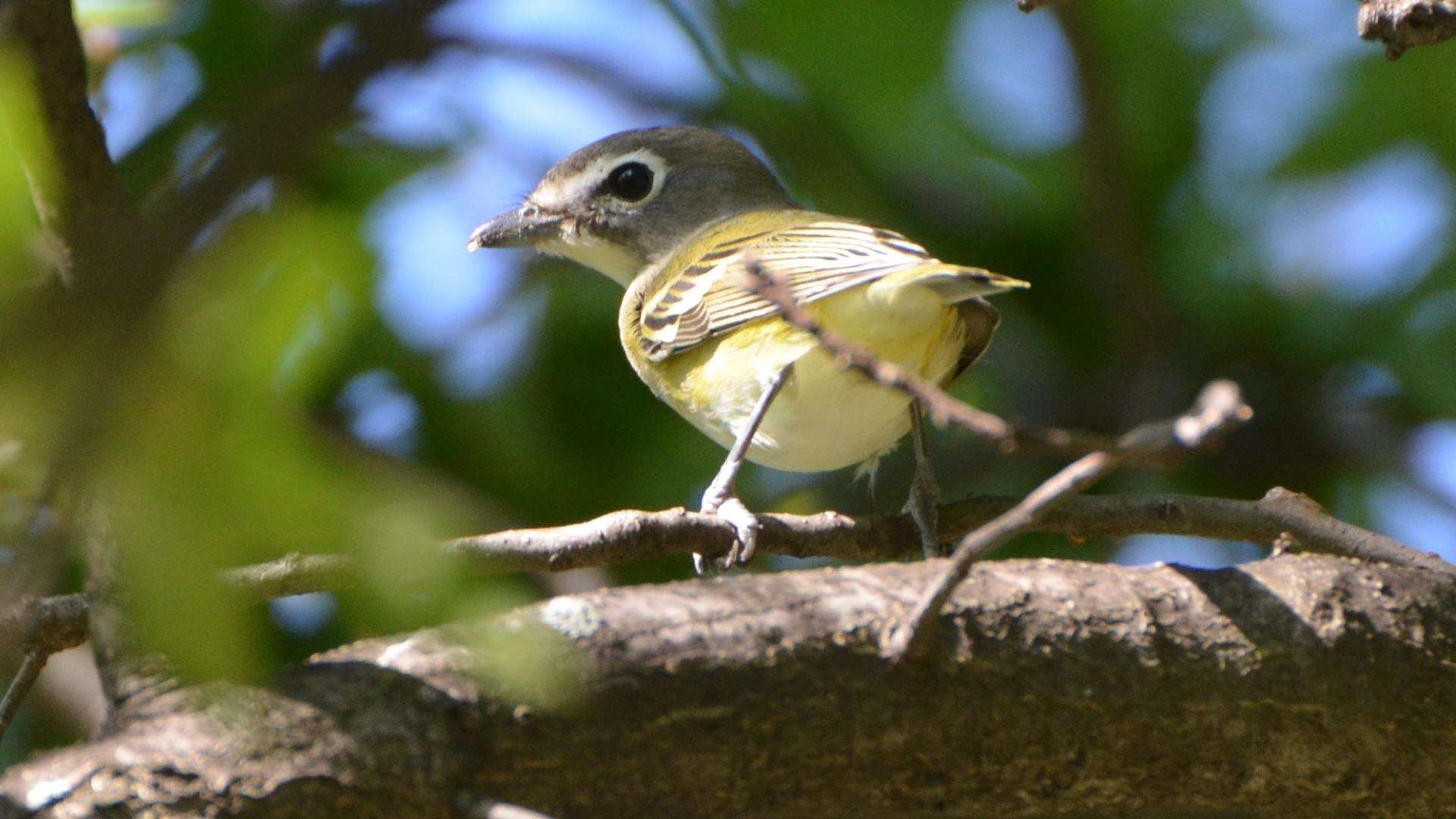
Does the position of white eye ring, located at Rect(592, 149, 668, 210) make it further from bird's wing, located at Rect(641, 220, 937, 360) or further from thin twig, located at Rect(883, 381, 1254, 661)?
thin twig, located at Rect(883, 381, 1254, 661)

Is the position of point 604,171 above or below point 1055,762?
above

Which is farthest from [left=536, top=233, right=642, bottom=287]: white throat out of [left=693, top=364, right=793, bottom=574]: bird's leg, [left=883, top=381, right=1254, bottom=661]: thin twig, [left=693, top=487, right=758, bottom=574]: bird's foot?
[left=883, top=381, right=1254, bottom=661]: thin twig

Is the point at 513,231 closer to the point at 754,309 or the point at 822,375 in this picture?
the point at 754,309

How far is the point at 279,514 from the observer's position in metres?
1.06

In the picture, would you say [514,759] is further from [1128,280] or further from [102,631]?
[1128,280]

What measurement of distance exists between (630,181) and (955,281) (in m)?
2.48

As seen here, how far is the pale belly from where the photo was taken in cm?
394

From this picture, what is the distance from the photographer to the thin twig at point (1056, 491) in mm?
1679

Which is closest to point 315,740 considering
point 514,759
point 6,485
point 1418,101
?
point 514,759

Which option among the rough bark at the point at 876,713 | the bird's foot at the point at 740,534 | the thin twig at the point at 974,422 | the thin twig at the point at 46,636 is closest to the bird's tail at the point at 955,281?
the bird's foot at the point at 740,534

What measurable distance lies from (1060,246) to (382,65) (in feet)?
17.4

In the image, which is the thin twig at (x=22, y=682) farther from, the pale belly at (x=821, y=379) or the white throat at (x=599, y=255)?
the white throat at (x=599, y=255)

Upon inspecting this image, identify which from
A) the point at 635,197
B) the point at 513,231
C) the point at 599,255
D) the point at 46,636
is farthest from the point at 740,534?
the point at 635,197

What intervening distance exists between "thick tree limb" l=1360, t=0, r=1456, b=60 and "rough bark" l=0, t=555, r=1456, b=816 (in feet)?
3.47
